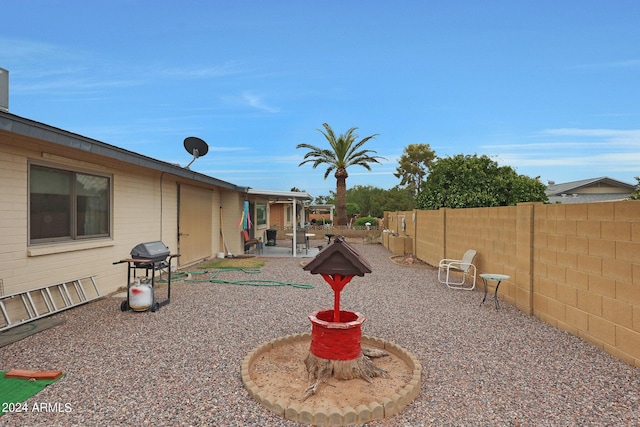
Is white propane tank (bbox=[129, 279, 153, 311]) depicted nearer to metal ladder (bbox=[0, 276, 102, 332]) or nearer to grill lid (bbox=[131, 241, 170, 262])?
grill lid (bbox=[131, 241, 170, 262])

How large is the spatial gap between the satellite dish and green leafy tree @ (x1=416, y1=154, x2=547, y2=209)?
11.7 m

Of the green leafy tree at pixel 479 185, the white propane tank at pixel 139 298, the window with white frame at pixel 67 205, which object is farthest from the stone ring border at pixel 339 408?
the green leafy tree at pixel 479 185

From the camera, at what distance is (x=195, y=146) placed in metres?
10.4

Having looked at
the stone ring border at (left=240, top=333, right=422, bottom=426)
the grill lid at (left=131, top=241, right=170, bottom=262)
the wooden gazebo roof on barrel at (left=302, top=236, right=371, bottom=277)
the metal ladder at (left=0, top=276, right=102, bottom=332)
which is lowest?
the stone ring border at (left=240, top=333, right=422, bottom=426)

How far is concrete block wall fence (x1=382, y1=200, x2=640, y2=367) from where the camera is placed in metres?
3.75

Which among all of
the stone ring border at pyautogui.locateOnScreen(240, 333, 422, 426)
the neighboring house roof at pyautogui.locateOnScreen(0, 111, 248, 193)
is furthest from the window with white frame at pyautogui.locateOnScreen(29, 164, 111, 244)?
the stone ring border at pyautogui.locateOnScreen(240, 333, 422, 426)

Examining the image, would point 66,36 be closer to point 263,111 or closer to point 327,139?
point 263,111

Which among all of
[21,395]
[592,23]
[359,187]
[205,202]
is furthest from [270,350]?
[359,187]

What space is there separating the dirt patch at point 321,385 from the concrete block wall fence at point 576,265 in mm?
2477

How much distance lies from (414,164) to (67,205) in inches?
1527

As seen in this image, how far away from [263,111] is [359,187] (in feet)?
102

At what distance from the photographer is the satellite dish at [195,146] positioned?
10320 millimetres

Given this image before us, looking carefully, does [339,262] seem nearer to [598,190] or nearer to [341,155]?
[341,155]

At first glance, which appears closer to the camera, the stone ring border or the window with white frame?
the stone ring border
